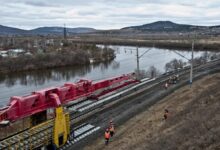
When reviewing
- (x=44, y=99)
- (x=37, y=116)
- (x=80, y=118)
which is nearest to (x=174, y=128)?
→ (x=44, y=99)

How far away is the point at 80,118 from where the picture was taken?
2728 centimetres

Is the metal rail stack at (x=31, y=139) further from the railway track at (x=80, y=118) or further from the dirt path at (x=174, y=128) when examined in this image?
the dirt path at (x=174, y=128)

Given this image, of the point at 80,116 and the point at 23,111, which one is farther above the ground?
the point at 23,111

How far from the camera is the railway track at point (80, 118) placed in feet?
62.6

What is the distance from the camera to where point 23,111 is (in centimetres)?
2088

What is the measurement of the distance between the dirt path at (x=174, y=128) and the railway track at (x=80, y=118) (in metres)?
2.67

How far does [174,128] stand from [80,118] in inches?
372

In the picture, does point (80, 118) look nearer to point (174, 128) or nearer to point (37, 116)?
point (37, 116)

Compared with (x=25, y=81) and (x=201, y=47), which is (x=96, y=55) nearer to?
(x=25, y=81)

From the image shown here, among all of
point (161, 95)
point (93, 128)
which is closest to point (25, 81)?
point (161, 95)

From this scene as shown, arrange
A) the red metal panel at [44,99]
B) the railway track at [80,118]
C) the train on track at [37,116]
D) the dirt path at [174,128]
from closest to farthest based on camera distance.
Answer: the dirt path at [174,128] → the railway track at [80,118] → the train on track at [37,116] → the red metal panel at [44,99]

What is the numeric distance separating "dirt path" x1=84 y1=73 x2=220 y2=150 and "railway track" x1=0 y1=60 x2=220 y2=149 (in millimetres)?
2669

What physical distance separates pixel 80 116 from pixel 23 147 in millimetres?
9181

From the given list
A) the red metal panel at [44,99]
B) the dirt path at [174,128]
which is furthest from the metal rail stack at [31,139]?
the dirt path at [174,128]
